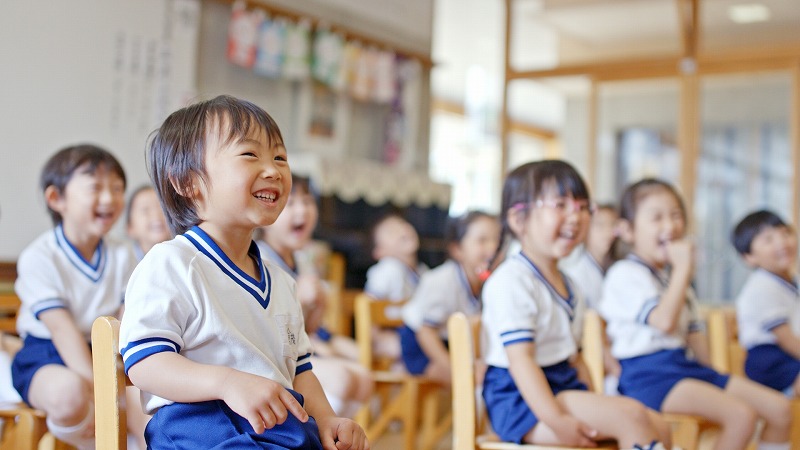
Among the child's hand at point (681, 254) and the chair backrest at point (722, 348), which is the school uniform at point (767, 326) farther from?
the child's hand at point (681, 254)

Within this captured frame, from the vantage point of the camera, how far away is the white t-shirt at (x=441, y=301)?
10.8ft

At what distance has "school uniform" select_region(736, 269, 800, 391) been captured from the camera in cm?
299

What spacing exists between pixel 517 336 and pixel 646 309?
0.67 meters

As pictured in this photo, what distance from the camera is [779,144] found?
6.00 meters

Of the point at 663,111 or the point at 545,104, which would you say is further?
the point at 545,104

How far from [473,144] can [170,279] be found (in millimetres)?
10048

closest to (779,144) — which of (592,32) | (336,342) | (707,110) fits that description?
(707,110)

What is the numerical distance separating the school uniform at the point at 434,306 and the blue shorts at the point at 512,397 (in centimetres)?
132

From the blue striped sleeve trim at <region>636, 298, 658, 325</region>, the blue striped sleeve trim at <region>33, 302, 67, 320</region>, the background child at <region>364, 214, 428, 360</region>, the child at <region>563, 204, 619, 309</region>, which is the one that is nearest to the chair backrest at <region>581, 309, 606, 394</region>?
the blue striped sleeve trim at <region>636, 298, 658, 325</region>

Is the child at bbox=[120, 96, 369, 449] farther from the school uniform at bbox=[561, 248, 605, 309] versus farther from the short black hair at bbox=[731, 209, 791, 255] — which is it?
the short black hair at bbox=[731, 209, 791, 255]

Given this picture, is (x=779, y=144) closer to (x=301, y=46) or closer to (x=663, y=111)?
(x=663, y=111)

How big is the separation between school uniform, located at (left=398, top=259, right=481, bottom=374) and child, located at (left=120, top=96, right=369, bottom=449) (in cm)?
190

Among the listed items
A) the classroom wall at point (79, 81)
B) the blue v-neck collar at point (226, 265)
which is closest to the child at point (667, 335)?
the blue v-neck collar at point (226, 265)

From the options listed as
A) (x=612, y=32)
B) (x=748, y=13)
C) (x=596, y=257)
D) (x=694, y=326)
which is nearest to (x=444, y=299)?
(x=596, y=257)
